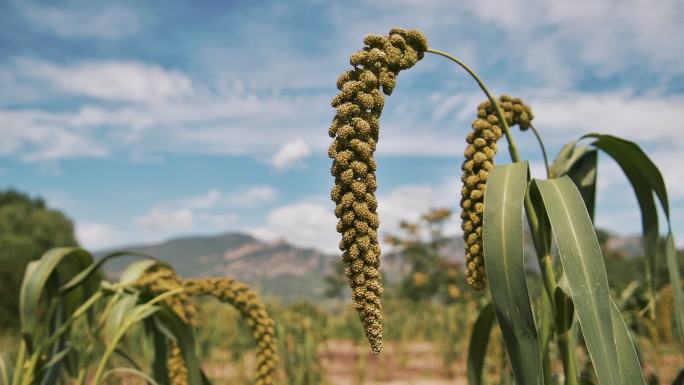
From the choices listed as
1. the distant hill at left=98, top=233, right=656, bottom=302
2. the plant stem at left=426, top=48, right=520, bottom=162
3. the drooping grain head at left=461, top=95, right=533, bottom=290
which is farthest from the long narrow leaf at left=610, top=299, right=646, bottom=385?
the distant hill at left=98, top=233, right=656, bottom=302

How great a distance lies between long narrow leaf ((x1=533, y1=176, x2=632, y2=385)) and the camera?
1100mm

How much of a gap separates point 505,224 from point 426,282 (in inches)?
485

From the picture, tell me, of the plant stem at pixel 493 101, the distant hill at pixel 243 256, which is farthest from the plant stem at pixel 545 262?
the distant hill at pixel 243 256

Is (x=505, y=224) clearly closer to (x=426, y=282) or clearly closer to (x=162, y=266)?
(x=162, y=266)

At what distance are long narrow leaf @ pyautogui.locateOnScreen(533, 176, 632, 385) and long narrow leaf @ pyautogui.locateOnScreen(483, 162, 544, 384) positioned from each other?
86mm

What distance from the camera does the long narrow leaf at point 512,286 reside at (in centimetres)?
109

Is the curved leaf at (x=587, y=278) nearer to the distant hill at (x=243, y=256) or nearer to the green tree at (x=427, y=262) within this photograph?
the green tree at (x=427, y=262)

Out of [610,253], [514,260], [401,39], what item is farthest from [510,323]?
[610,253]

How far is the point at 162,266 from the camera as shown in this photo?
7.36 feet

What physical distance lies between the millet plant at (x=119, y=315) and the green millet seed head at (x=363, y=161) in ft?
3.45

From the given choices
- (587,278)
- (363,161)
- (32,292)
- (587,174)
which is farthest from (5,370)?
(587,174)

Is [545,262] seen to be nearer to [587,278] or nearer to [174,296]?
[587,278]

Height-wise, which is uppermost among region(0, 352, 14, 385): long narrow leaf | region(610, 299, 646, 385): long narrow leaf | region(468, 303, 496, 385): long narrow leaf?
region(610, 299, 646, 385): long narrow leaf

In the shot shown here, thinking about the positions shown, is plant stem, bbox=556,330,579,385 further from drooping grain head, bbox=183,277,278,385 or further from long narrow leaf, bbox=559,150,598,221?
drooping grain head, bbox=183,277,278,385
